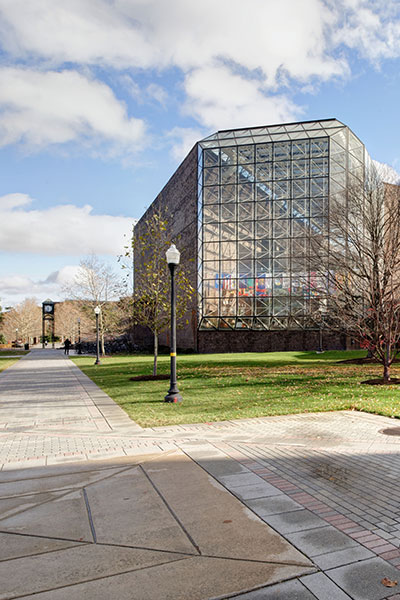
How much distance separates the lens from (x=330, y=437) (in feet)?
26.4

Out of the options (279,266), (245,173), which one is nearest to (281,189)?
(245,173)

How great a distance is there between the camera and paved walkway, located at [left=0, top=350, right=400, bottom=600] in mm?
3544

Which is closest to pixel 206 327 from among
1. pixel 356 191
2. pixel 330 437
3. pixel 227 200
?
pixel 227 200

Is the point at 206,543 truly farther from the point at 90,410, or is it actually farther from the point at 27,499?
the point at 90,410

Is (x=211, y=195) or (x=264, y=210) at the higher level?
(x=211, y=195)

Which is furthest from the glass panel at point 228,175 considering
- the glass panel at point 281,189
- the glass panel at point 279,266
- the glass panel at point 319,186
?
the glass panel at point 279,266

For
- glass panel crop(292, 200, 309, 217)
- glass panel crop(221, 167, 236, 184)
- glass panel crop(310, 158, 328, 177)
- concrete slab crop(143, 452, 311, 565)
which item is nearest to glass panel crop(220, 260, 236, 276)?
glass panel crop(292, 200, 309, 217)

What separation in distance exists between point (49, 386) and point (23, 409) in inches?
239

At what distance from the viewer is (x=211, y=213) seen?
46.4 meters

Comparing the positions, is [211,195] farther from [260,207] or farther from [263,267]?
[263,267]

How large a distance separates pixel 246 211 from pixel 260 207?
4.80 feet

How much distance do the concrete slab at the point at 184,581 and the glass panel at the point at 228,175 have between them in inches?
1752

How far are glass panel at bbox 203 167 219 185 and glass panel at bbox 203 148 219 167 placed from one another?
56 cm

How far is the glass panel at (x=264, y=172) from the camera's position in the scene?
45000 mm
